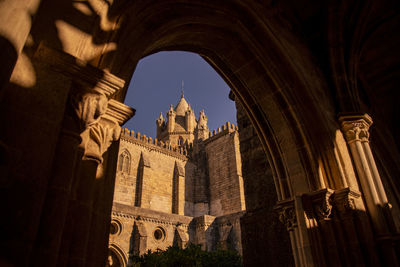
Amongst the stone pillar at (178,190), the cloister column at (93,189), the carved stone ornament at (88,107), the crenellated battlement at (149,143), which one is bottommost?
the cloister column at (93,189)

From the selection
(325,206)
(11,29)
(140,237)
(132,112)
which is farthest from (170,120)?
(11,29)

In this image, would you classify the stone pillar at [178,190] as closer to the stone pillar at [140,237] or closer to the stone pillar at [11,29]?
the stone pillar at [140,237]

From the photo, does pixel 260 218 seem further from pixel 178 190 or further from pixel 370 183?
pixel 178 190

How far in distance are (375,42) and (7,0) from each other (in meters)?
6.30

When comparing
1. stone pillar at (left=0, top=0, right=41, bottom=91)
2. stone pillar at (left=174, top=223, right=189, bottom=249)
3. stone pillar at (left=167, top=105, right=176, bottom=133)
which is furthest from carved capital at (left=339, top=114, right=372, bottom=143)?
stone pillar at (left=167, top=105, right=176, bottom=133)

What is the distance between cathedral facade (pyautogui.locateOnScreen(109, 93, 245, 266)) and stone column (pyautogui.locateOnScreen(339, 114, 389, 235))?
538 inches

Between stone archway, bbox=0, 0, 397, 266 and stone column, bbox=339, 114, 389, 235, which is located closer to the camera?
stone archway, bbox=0, 0, 397, 266

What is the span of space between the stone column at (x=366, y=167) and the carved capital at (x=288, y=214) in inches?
37.7

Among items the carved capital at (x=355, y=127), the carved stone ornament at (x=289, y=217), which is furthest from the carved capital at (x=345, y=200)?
the carved capital at (x=355, y=127)

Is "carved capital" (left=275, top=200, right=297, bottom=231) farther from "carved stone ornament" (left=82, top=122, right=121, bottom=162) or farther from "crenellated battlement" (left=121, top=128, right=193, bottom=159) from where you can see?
"crenellated battlement" (left=121, top=128, right=193, bottom=159)

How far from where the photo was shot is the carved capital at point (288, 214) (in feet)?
12.2

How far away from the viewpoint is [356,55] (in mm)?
4883

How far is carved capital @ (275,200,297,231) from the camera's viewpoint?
372 centimetres

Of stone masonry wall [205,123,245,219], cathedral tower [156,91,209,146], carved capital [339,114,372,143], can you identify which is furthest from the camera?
cathedral tower [156,91,209,146]
